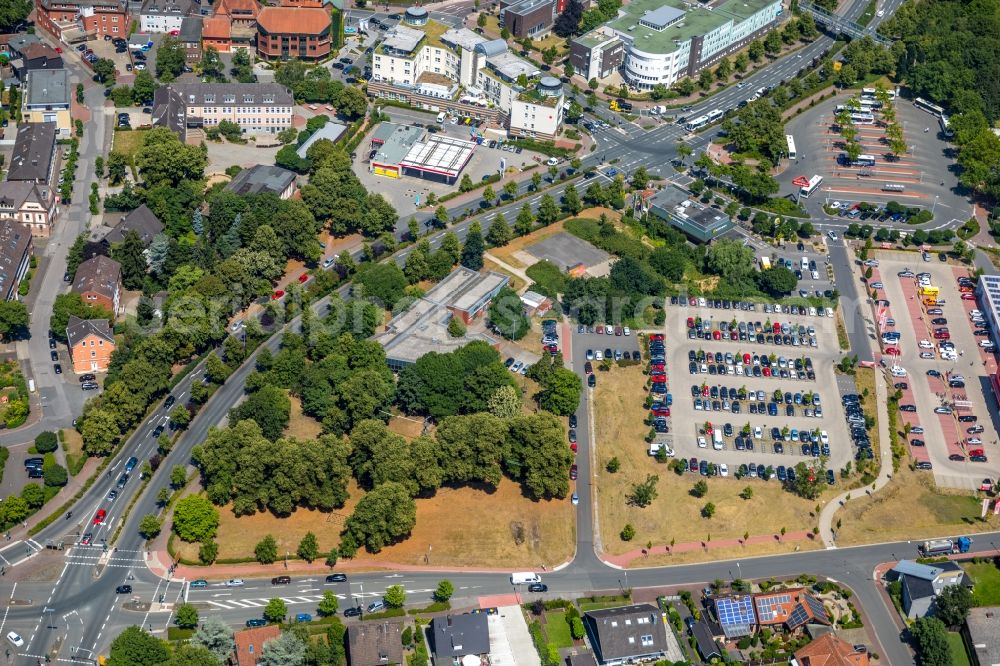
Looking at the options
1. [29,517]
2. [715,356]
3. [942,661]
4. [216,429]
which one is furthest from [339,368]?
[942,661]

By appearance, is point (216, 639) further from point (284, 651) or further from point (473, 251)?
point (473, 251)

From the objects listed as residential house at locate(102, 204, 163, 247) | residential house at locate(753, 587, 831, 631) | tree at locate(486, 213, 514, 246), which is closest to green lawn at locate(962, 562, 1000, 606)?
residential house at locate(753, 587, 831, 631)

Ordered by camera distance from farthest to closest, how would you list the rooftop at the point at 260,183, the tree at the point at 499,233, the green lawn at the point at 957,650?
the rooftop at the point at 260,183 < the tree at the point at 499,233 < the green lawn at the point at 957,650

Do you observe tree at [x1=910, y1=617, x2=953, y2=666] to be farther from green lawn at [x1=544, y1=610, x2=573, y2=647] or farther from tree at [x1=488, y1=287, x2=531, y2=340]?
tree at [x1=488, y1=287, x2=531, y2=340]

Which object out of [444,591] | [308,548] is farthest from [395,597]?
[308,548]

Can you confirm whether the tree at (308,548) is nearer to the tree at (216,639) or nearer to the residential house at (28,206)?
the tree at (216,639)

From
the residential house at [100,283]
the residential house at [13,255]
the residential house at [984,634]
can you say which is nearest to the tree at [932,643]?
the residential house at [984,634]
